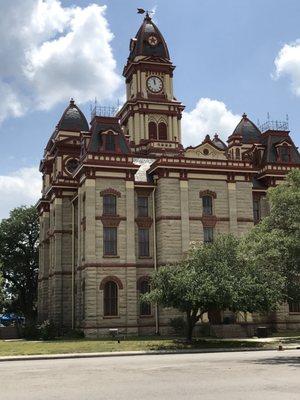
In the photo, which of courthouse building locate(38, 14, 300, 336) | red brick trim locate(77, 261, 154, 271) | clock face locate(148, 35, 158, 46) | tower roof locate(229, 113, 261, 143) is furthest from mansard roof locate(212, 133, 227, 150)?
red brick trim locate(77, 261, 154, 271)

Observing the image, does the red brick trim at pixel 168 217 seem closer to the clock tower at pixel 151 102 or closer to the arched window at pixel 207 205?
the arched window at pixel 207 205

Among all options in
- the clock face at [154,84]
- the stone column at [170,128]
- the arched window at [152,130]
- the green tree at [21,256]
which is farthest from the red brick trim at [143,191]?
the green tree at [21,256]

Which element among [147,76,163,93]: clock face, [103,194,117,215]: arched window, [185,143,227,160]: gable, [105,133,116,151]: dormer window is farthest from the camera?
[147,76,163,93]: clock face

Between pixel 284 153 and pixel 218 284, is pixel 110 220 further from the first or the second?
pixel 284 153

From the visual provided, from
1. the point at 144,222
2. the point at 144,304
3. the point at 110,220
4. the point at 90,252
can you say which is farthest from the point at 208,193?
the point at 90,252

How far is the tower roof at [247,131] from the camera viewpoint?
2537 inches

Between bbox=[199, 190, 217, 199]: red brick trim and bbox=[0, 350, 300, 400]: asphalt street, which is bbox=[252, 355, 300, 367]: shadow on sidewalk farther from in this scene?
bbox=[199, 190, 217, 199]: red brick trim

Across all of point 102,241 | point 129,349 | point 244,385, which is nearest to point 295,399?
point 244,385

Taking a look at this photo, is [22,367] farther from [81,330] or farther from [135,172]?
[135,172]

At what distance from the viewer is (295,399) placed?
47.2 ft

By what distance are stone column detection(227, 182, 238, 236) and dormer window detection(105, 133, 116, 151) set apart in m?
10.8

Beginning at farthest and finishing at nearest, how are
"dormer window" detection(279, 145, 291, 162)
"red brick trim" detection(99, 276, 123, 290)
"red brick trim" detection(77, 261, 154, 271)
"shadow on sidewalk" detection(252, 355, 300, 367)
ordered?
"dormer window" detection(279, 145, 291, 162) → "red brick trim" detection(99, 276, 123, 290) → "red brick trim" detection(77, 261, 154, 271) → "shadow on sidewalk" detection(252, 355, 300, 367)

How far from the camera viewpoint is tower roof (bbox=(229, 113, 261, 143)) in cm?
6444

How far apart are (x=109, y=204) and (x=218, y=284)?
1618cm
